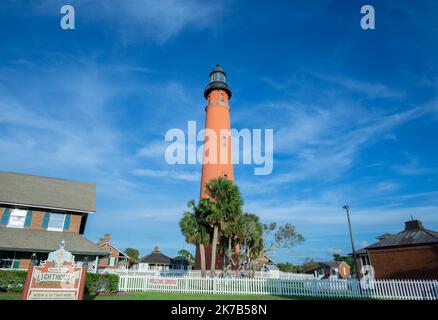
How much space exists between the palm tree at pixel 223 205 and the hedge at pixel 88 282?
28.5 feet

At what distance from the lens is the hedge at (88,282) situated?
13781mm

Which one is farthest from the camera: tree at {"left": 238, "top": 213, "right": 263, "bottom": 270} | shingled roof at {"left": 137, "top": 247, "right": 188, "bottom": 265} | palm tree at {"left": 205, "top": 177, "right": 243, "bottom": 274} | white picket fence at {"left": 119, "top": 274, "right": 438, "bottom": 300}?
shingled roof at {"left": 137, "top": 247, "right": 188, "bottom": 265}

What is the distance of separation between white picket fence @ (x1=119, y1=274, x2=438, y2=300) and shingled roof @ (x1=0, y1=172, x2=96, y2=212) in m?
7.92

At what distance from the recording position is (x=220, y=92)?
3653 centimetres

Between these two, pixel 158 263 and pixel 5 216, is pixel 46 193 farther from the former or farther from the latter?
pixel 158 263

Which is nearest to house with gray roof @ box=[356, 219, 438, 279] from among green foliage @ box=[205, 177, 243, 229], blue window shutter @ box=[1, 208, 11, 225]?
green foliage @ box=[205, 177, 243, 229]

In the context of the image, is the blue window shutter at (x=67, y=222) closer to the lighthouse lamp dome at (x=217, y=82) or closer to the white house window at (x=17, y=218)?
the white house window at (x=17, y=218)

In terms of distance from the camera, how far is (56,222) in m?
20.8

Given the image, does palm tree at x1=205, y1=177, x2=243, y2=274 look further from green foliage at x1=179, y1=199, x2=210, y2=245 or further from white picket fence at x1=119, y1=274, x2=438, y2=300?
white picket fence at x1=119, y1=274, x2=438, y2=300

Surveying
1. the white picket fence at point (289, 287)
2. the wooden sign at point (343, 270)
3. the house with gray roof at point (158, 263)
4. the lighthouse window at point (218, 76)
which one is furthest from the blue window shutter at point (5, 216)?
the wooden sign at point (343, 270)

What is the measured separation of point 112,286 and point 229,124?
81.1ft

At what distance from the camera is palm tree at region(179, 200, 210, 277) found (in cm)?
2370
